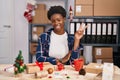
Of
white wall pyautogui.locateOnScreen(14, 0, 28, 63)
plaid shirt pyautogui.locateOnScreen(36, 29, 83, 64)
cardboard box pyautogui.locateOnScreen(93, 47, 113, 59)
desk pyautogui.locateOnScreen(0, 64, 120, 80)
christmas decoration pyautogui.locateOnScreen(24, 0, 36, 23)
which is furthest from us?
white wall pyautogui.locateOnScreen(14, 0, 28, 63)

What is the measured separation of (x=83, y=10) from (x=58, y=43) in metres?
1.36

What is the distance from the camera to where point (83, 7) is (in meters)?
3.31

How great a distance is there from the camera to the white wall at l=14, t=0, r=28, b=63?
444 cm

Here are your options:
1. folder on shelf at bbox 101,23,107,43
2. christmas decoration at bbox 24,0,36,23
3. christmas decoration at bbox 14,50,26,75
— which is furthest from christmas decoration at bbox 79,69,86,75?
christmas decoration at bbox 24,0,36,23

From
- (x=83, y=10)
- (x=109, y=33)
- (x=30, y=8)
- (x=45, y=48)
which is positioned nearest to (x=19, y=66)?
(x=45, y=48)

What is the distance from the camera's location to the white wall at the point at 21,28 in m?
4.44

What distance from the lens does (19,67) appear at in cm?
149

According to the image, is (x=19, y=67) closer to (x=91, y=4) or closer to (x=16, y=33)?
(x=91, y=4)

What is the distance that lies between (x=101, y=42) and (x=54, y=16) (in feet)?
5.12

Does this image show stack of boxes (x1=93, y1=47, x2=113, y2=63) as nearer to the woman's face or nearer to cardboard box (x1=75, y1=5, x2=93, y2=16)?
cardboard box (x1=75, y1=5, x2=93, y2=16)

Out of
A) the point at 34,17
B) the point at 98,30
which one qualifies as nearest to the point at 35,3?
the point at 34,17

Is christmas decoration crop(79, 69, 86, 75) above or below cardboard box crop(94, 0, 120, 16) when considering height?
below

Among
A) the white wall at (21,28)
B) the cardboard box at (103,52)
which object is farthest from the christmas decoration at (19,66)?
the white wall at (21,28)

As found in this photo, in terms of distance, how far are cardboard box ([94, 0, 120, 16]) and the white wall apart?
1723 mm
